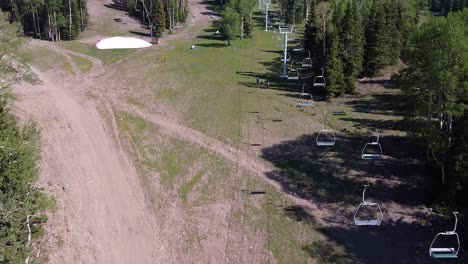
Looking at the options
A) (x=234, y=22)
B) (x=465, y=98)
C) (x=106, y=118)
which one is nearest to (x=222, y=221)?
(x=465, y=98)

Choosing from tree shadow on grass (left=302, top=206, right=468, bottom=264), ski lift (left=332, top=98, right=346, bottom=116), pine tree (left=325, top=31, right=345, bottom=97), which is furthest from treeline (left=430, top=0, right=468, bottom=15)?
tree shadow on grass (left=302, top=206, right=468, bottom=264)

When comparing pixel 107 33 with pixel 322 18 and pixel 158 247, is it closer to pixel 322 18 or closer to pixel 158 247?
pixel 322 18

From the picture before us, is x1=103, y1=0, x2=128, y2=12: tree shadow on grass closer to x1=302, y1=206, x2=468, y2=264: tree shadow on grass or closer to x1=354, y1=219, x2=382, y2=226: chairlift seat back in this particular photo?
x1=302, y1=206, x2=468, y2=264: tree shadow on grass

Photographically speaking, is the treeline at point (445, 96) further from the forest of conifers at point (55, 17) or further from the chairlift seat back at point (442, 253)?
the forest of conifers at point (55, 17)

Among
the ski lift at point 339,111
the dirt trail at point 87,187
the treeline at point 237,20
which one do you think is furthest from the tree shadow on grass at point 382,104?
the treeline at point 237,20

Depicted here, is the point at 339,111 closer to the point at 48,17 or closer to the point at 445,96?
the point at 445,96

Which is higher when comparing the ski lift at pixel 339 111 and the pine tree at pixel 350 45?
the pine tree at pixel 350 45
